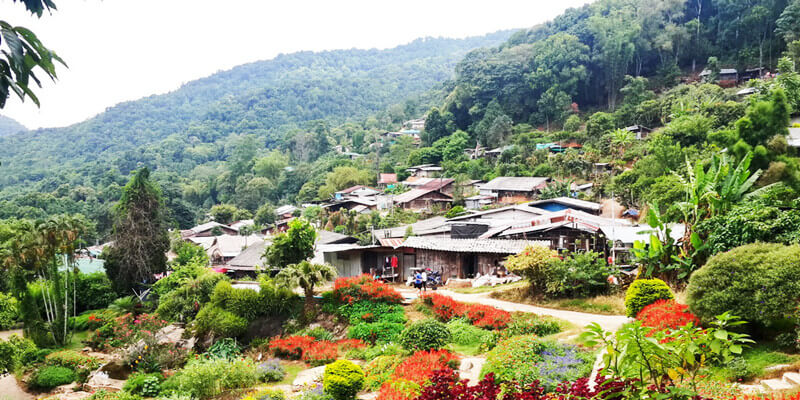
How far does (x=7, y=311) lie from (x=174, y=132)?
131711 millimetres

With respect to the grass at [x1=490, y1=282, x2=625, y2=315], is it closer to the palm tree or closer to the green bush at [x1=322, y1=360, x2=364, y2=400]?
the palm tree

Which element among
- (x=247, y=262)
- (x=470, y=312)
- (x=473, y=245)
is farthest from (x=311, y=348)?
(x=247, y=262)

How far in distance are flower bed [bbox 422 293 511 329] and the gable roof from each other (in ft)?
102

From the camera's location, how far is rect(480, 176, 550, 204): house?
152 ft

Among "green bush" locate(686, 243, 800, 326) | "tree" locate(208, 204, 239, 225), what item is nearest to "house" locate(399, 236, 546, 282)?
"green bush" locate(686, 243, 800, 326)

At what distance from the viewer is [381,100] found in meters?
157

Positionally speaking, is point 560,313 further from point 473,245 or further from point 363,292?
point 473,245

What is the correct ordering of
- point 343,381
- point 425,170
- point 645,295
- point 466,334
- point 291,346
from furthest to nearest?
1. point 425,170
2. point 291,346
3. point 466,334
4. point 645,295
5. point 343,381

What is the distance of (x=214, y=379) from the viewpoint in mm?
11977

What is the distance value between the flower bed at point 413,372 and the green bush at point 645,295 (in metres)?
5.10

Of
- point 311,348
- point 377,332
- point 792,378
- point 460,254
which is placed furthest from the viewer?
point 460,254

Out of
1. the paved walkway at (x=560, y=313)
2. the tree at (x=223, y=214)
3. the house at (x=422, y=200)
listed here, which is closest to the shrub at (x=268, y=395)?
the paved walkway at (x=560, y=313)

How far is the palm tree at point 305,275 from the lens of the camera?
660 inches

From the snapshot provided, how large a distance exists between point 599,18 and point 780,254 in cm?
7290
